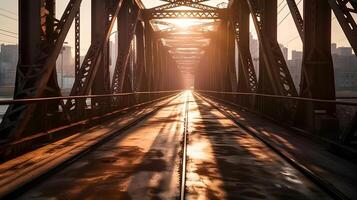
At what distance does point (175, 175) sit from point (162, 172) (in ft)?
1.01

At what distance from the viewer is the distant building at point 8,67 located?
141m

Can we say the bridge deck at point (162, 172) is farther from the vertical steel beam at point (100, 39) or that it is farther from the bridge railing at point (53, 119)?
the vertical steel beam at point (100, 39)

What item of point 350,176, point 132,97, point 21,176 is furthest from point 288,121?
point 132,97

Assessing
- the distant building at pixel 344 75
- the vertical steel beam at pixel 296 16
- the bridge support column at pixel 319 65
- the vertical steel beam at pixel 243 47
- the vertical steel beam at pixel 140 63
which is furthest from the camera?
the distant building at pixel 344 75

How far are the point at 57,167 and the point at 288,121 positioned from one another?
831 cm

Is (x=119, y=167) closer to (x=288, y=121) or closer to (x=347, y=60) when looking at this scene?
(x=288, y=121)

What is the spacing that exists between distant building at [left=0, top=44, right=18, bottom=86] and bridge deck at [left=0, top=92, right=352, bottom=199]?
12267 cm

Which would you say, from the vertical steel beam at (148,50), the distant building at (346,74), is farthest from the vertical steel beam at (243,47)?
the distant building at (346,74)

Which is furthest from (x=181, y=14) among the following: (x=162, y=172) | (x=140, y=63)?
(x=162, y=172)

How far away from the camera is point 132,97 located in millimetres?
23609

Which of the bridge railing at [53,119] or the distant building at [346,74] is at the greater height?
the distant building at [346,74]

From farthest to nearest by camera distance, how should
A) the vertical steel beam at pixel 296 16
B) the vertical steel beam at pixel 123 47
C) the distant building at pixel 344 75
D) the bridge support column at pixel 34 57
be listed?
the distant building at pixel 344 75
the vertical steel beam at pixel 123 47
the vertical steel beam at pixel 296 16
the bridge support column at pixel 34 57

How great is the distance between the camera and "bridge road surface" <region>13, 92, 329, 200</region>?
5.04 m

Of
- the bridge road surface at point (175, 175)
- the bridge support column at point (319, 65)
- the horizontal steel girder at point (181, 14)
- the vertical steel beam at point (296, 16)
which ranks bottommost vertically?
the bridge road surface at point (175, 175)
